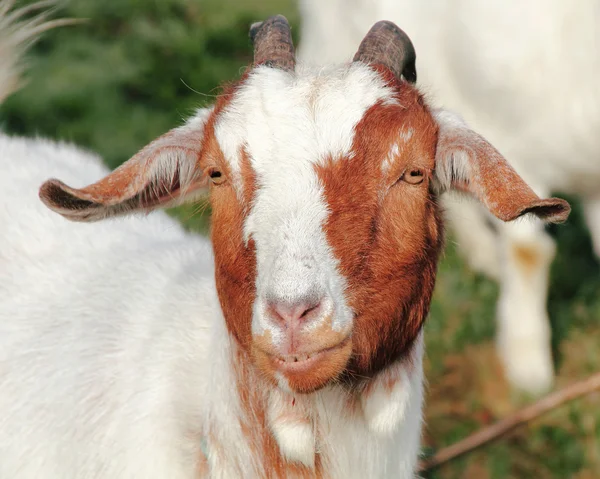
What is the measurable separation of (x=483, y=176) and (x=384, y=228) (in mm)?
345

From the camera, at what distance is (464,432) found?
5.58 meters

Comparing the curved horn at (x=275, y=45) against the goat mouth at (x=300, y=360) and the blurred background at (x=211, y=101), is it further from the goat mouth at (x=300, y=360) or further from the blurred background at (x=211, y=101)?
the goat mouth at (x=300, y=360)

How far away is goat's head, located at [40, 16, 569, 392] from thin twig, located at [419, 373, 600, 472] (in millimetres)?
2170

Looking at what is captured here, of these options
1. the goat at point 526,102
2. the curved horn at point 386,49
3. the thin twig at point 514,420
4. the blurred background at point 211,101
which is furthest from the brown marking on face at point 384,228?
the goat at point 526,102

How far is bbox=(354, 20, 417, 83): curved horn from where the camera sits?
138 inches

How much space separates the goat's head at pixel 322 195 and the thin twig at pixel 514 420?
2.17 m

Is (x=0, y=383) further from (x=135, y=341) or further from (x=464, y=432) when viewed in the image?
(x=464, y=432)

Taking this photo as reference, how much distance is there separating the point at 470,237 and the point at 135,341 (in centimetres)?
397

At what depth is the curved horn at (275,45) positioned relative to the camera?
11.3ft

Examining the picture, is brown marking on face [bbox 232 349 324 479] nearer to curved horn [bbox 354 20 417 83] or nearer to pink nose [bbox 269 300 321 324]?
pink nose [bbox 269 300 321 324]

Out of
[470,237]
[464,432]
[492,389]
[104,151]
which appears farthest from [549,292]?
[104,151]

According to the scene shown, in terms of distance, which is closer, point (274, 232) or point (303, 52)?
point (274, 232)

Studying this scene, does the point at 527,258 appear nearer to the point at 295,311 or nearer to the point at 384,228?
the point at 384,228

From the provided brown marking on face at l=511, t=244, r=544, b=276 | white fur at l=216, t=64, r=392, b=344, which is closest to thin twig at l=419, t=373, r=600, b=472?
brown marking on face at l=511, t=244, r=544, b=276
